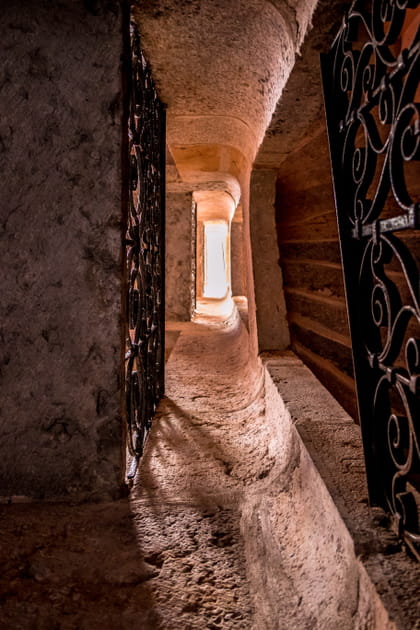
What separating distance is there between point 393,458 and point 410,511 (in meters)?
0.13

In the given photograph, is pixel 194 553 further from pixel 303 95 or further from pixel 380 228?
pixel 303 95

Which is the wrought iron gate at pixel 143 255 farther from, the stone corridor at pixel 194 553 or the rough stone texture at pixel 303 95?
the rough stone texture at pixel 303 95

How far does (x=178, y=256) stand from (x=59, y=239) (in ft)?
17.4

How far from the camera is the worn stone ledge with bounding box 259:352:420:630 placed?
84cm

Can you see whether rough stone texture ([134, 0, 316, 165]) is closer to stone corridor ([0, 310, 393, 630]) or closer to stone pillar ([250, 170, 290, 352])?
stone pillar ([250, 170, 290, 352])

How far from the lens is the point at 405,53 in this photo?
2.98ft

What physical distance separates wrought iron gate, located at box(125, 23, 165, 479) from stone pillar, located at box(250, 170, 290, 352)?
916mm

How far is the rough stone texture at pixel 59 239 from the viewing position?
1682 millimetres

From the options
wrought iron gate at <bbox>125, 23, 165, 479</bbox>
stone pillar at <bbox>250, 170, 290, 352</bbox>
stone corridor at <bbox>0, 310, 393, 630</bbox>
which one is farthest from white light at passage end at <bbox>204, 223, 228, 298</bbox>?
stone corridor at <bbox>0, 310, 393, 630</bbox>

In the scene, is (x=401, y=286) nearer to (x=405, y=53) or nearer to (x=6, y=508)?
(x=405, y=53)

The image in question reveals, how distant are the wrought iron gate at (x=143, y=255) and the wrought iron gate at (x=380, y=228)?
962 mm

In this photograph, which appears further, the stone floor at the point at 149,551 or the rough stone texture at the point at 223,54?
the rough stone texture at the point at 223,54

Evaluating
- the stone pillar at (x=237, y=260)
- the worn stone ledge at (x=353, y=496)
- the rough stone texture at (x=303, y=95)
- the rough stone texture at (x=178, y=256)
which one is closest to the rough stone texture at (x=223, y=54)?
the rough stone texture at (x=303, y=95)

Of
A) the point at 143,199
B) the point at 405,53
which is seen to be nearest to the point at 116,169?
the point at 143,199
